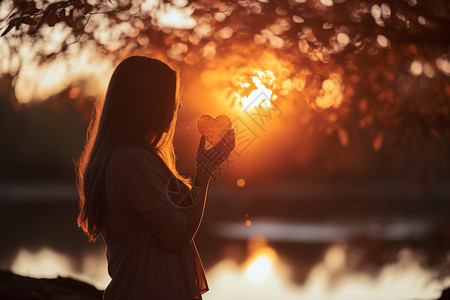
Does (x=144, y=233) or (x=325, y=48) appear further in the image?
(x=325, y=48)

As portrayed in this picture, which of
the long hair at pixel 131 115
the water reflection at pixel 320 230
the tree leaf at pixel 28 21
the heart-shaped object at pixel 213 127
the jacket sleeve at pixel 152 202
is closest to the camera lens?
the jacket sleeve at pixel 152 202

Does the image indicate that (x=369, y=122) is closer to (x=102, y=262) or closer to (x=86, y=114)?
(x=86, y=114)

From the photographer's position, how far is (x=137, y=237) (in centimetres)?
211

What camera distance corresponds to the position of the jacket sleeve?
202 centimetres

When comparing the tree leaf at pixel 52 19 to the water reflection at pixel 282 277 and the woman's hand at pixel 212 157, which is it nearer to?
the woman's hand at pixel 212 157

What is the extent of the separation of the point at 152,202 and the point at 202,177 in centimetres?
23

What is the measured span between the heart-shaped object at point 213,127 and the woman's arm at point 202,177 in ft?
0.33

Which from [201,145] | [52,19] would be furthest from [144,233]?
[52,19]

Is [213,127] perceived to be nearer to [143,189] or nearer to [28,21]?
[143,189]

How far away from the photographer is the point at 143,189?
2025mm

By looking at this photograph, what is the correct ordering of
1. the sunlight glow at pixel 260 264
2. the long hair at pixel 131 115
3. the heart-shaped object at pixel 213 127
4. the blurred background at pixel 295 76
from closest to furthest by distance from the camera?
the long hair at pixel 131 115 → the heart-shaped object at pixel 213 127 → the blurred background at pixel 295 76 → the sunlight glow at pixel 260 264

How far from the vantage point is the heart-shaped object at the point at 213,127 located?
2260 mm

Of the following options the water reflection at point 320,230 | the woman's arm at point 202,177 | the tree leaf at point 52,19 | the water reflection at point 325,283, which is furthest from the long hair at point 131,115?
the water reflection at point 320,230

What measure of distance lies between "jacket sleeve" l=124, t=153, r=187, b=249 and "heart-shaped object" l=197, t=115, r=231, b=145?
0.32 metres
